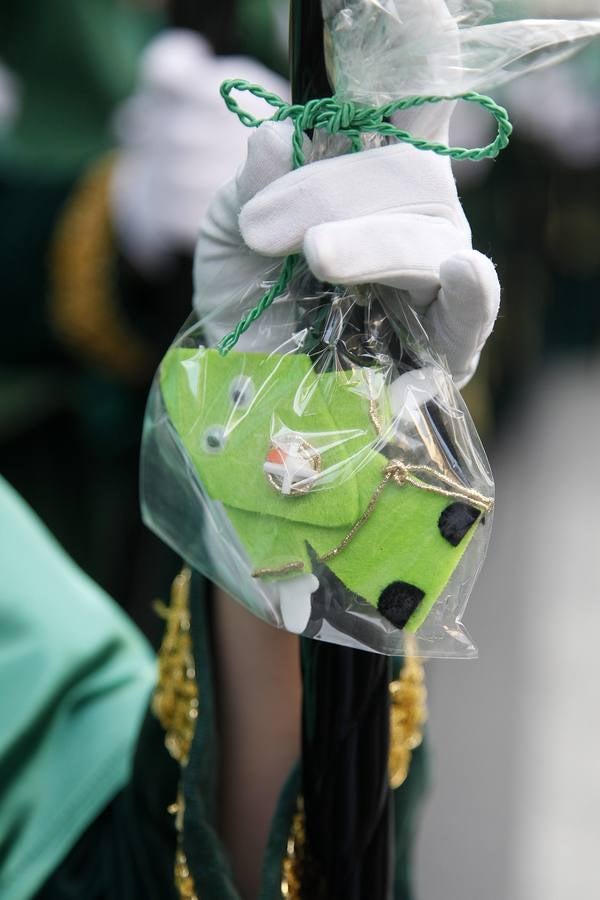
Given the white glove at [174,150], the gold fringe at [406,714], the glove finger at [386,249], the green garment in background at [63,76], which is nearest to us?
the glove finger at [386,249]

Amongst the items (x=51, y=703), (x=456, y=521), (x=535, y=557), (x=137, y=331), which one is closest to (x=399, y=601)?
(x=456, y=521)

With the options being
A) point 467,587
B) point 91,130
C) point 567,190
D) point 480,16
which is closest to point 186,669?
point 467,587

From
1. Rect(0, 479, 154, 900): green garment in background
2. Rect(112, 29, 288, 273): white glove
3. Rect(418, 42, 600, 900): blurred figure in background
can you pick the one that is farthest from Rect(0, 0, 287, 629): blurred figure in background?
Rect(0, 479, 154, 900): green garment in background

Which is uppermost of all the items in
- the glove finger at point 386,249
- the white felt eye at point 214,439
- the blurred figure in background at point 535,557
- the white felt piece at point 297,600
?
the glove finger at point 386,249

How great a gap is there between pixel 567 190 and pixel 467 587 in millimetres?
4407

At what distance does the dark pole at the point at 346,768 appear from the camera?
0.58 m

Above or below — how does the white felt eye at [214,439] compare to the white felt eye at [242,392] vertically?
below

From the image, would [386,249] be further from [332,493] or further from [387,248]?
[332,493]

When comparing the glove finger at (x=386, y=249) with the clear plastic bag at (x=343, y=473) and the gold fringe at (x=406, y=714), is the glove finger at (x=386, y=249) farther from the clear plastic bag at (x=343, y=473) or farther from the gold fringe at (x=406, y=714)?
the gold fringe at (x=406, y=714)

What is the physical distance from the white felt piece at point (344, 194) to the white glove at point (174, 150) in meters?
1.13

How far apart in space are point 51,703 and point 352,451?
15.4 inches

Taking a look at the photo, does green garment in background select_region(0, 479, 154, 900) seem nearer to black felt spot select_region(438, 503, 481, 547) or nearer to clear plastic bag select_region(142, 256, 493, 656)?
clear plastic bag select_region(142, 256, 493, 656)

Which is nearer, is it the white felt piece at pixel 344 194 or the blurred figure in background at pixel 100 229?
the white felt piece at pixel 344 194

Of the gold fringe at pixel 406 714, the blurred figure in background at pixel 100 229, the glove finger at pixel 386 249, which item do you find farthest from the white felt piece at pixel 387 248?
the blurred figure in background at pixel 100 229
